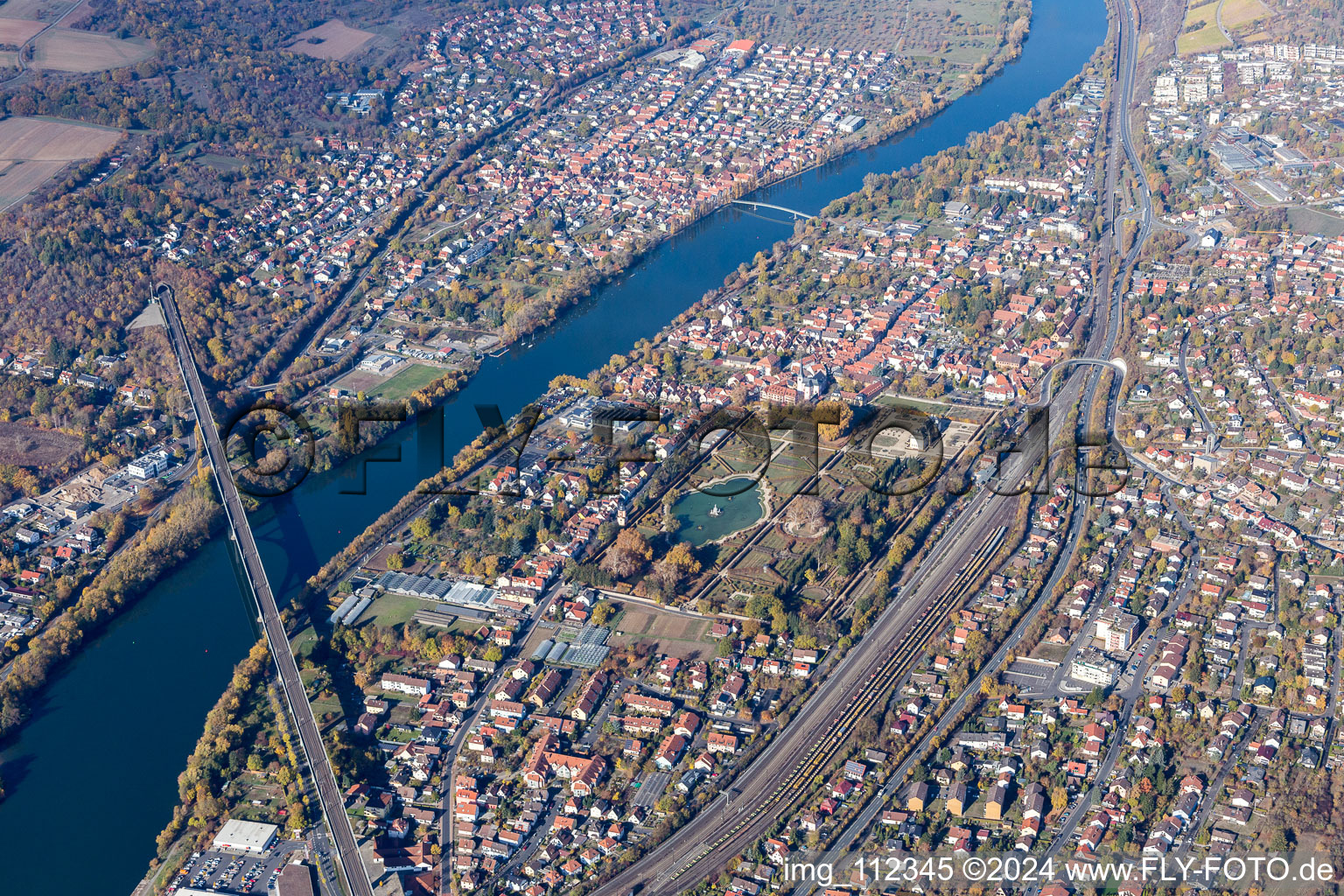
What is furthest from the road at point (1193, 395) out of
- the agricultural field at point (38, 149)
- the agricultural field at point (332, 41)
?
the agricultural field at point (332, 41)

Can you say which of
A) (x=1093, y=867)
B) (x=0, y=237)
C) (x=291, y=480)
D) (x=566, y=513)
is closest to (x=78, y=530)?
(x=291, y=480)

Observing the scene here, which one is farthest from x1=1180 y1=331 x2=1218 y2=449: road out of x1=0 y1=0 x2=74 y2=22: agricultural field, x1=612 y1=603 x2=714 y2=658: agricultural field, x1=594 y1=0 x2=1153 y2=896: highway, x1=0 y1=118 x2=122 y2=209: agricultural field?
x1=0 y1=0 x2=74 y2=22: agricultural field

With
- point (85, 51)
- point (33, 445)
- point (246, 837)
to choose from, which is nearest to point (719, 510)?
point (246, 837)

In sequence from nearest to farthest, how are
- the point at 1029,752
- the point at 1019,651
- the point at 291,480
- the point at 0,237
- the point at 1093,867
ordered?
the point at 1093,867 → the point at 1029,752 → the point at 1019,651 → the point at 291,480 → the point at 0,237

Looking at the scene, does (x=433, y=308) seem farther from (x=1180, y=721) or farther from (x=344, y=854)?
(x=1180, y=721)

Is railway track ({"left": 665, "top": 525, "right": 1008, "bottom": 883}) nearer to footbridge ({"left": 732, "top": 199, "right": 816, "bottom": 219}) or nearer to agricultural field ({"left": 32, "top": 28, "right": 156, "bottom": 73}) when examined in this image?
footbridge ({"left": 732, "top": 199, "right": 816, "bottom": 219})

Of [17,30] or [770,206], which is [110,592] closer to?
[770,206]
